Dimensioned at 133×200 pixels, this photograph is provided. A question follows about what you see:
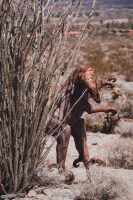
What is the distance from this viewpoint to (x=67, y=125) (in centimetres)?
609

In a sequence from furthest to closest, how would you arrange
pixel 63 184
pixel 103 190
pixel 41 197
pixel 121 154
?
1. pixel 121 154
2. pixel 63 184
3. pixel 103 190
4. pixel 41 197

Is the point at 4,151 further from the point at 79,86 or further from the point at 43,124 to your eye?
the point at 79,86

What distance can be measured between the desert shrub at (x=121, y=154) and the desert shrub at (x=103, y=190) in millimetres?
1388

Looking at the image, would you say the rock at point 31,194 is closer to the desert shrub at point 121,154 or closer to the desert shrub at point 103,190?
the desert shrub at point 103,190

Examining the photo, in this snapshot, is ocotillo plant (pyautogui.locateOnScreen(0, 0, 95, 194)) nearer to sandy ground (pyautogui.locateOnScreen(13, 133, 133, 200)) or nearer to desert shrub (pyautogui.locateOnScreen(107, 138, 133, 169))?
sandy ground (pyautogui.locateOnScreen(13, 133, 133, 200))

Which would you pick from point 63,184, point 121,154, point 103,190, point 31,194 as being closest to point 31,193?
point 31,194

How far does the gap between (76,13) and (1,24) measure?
726mm

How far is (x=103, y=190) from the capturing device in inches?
229

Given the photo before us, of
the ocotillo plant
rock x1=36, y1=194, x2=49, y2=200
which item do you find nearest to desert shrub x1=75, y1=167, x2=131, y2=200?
rock x1=36, y1=194, x2=49, y2=200

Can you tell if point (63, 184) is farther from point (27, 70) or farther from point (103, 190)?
point (27, 70)

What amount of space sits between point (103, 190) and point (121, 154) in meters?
2.10

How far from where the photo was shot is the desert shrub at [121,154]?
7422 millimetres

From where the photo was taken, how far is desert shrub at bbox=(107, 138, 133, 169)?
24.3 feet

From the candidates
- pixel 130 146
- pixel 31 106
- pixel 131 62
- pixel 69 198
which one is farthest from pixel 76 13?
pixel 131 62
